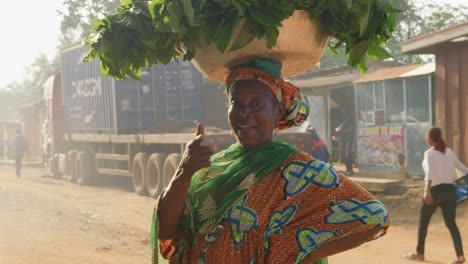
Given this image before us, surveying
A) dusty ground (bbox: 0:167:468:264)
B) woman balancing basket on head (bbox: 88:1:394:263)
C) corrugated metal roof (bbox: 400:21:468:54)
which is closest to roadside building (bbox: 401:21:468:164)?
corrugated metal roof (bbox: 400:21:468:54)

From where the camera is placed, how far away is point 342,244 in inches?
95.5

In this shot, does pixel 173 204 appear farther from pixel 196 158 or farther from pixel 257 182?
pixel 257 182

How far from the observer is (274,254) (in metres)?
2.44

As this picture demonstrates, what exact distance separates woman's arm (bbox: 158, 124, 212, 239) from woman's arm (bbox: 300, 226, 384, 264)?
1.79ft

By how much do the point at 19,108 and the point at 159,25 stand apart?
125 ft

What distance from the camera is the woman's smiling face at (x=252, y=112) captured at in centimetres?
264

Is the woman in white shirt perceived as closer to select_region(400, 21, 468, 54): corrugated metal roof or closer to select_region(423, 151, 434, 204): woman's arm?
select_region(423, 151, 434, 204): woman's arm

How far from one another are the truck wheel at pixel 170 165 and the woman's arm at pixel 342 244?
1097 cm

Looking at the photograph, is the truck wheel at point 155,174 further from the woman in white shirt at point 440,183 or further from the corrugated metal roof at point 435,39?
the woman in white shirt at point 440,183

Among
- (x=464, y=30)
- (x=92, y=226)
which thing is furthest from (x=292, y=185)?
(x=464, y=30)

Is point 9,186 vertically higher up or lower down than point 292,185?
lower down

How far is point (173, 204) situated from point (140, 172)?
13096 mm

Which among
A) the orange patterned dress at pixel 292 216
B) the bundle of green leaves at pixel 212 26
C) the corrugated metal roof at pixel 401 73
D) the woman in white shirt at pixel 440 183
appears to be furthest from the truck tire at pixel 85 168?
the orange patterned dress at pixel 292 216

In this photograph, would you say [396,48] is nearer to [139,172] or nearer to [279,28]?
[139,172]
